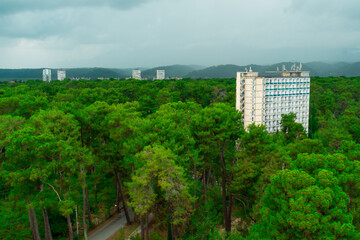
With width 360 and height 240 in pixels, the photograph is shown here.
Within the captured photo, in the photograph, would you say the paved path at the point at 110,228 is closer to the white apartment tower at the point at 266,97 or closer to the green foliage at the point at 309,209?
the green foliage at the point at 309,209

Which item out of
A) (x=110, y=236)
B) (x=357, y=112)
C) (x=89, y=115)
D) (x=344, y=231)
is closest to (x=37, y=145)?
(x=89, y=115)

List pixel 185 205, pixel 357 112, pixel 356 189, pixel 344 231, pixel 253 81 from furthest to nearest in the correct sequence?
pixel 357 112
pixel 253 81
pixel 185 205
pixel 356 189
pixel 344 231

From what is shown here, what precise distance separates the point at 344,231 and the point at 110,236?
19.1 m

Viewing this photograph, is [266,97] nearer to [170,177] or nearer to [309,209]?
[170,177]

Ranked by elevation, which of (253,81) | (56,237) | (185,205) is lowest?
(56,237)

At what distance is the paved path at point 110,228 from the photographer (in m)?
25.9

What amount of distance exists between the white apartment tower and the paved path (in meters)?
28.9

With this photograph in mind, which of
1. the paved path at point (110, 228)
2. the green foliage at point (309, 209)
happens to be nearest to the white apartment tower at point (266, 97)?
the paved path at point (110, 228)

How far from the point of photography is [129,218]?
91.8ft

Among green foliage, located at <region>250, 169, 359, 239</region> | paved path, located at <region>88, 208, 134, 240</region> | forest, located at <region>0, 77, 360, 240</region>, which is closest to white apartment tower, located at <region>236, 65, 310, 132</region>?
forest, located at <region>0, 77, 360, 240</region>

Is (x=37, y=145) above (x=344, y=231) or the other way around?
above

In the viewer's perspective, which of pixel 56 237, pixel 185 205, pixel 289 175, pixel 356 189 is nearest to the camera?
pixel 289 175

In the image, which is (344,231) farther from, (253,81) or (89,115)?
(253,81)

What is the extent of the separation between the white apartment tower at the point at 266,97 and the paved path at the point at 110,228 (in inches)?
1139
